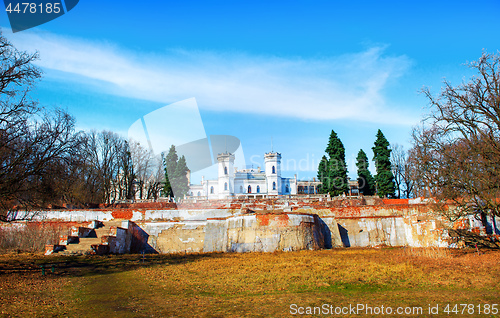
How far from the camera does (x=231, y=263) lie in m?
13.4

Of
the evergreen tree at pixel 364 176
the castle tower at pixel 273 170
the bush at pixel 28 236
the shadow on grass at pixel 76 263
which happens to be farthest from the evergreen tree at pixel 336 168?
the shadow on grass at pixel 76 263

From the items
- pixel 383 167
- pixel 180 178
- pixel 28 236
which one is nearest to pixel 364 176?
pixel 383 167

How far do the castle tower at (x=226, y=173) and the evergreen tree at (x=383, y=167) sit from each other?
4407 cm

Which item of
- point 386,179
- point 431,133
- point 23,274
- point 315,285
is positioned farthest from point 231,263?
point 386,179

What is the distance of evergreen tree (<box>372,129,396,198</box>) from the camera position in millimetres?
47281

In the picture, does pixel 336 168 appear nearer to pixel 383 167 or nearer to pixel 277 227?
pixel 383 167

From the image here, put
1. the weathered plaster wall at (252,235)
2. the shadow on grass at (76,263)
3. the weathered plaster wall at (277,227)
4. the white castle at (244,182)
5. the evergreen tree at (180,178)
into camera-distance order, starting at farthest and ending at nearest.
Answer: the white castle at (244,182)
the evergreen tree at (180,178)
the weathered plaster wall at (277,227)
the weathered plaster wall at (252,235)
the shadow on grass at (76,263)

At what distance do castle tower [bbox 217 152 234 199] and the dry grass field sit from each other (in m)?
73.5

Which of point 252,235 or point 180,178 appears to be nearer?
point 252,235

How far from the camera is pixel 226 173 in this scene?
3479 inches

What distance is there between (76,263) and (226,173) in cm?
7412

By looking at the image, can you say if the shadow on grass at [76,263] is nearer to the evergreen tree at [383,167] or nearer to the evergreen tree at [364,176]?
the evergreen tree at [383,167]

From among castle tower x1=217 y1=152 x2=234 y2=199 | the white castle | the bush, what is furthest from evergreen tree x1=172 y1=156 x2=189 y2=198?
the bush

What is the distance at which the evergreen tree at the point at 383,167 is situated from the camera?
155ft
